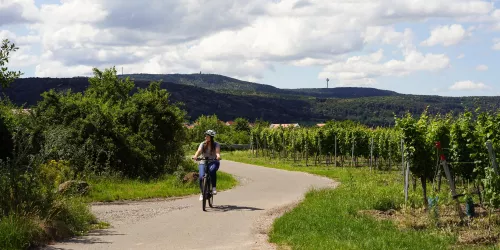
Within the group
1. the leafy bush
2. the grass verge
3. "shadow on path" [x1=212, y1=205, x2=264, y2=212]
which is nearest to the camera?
the grass verge

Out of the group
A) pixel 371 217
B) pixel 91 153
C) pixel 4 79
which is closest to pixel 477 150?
pixel 371 217

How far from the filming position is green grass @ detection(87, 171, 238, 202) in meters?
18.4

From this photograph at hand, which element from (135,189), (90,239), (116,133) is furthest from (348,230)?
(116,133)

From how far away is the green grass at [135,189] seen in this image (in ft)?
60.4

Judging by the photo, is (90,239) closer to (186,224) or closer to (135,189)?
(186,224)

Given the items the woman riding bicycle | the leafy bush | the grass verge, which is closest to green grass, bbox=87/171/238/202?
the grass verge

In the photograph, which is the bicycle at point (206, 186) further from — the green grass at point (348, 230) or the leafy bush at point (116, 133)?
the leafy bush at point (116, 133)

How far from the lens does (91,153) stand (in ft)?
79.5

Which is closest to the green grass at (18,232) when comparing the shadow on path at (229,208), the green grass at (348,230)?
the green grass at (348,230)

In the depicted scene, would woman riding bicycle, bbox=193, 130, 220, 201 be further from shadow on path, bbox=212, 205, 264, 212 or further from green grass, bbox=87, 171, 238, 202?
green grass, bbox=87, 171, 238, 202

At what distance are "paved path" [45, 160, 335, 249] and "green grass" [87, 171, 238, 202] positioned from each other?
89cm

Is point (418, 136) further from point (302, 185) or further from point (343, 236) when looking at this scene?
point (302, 185)

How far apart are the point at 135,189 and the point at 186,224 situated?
7930 millimetres

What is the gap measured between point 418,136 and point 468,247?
7.26 metres
